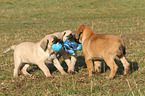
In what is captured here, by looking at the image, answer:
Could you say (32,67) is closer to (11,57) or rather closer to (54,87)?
(11,57)

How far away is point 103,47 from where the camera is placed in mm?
5531

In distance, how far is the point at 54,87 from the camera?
17.1 feet

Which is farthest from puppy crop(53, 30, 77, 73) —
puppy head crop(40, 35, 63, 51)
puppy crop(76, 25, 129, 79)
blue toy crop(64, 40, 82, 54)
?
puppy head crop(40, 35, 63, 51)

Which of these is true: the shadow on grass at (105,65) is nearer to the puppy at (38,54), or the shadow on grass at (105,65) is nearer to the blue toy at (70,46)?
the blue toy at (70,46)

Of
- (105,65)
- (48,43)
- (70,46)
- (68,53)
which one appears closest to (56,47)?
(48,43)

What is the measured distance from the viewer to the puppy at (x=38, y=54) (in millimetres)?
6141

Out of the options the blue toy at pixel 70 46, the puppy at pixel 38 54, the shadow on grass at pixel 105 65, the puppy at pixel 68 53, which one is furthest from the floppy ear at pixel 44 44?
the shadow on grass at pixel 105 65

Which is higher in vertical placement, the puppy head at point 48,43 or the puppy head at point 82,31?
the puppy head at point 82,31

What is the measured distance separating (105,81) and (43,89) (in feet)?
4.80

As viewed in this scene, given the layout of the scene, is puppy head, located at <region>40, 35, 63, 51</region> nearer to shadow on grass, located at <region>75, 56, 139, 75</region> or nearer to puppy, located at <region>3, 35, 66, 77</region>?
puppy, located at <region>3, 35, 66, 77</region>

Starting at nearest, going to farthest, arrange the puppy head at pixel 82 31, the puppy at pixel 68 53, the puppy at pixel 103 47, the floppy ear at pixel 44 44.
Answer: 1. the puppy at pixel 103 47
2. the floppy ear at pixel 44 44
3. the puppy head at pixel 82 31
4. the puppy at pixel 68 53

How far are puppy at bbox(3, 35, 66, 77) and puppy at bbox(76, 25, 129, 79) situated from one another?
32.3 inches

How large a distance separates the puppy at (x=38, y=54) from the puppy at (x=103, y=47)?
2.69ft

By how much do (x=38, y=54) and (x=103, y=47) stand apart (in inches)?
74.0
